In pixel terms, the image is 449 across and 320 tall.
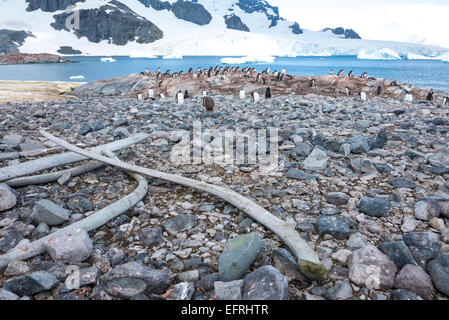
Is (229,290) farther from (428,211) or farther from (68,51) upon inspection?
(68,51)

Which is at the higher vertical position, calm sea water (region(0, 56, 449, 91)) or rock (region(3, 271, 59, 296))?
calm sea water (region(0, 56, 449, 91))

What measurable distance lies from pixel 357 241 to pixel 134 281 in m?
1.58

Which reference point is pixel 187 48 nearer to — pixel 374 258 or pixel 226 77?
pixel 226 77

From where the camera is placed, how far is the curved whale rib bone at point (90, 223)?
1943 millimetres

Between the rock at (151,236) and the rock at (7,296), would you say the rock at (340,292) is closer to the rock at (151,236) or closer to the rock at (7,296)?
the rock at (151,236)

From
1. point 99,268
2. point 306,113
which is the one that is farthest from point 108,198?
point 306,113

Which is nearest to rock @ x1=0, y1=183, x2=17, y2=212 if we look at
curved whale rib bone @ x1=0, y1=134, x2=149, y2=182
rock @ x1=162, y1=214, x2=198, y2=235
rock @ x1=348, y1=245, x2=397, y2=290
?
curved whale rib bone @ x1=0, y1=134, x2=149, y2=182

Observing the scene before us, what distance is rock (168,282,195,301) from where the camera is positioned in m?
1.71

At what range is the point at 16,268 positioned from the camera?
73.3 inches

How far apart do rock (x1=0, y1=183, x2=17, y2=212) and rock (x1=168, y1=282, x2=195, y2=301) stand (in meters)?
1.86

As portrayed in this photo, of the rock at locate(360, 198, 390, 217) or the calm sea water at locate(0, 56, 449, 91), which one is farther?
the calm sea water at locate(0, 56, 449, 91)

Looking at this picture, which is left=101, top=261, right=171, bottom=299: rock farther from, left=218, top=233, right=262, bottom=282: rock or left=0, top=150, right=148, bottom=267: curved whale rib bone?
left=0, top=150, right=148, bottom=267: curved whale rib bone

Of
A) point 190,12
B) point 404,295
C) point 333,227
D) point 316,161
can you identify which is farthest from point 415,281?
point 190,12

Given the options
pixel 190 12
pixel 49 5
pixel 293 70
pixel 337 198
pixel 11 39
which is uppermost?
pixel 190 12
